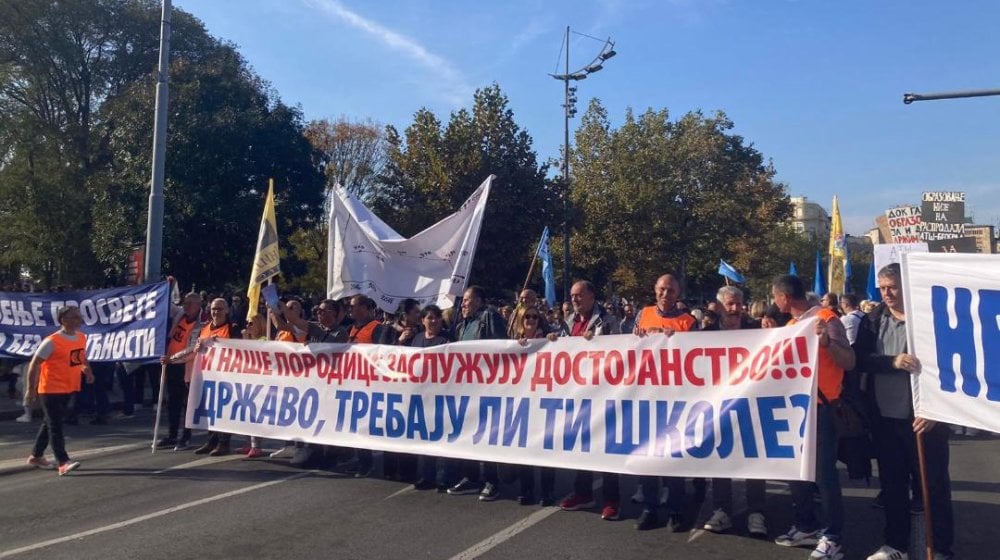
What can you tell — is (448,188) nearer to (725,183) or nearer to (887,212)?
(887,212)

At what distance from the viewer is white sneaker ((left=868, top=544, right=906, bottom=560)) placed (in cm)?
514

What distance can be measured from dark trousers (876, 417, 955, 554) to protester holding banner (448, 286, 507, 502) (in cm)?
306

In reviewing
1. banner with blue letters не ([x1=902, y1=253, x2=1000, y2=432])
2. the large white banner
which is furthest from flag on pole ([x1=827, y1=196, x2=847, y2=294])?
banner with blue letters не ([x1=902, y1=253, x2=1000, y2=432])

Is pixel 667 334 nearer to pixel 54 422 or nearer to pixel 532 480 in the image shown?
pixel 532 480

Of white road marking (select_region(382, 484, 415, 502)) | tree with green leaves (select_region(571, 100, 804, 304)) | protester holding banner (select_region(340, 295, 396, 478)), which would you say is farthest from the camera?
tree with green leaves (select_region(571, 100, 804, 304))

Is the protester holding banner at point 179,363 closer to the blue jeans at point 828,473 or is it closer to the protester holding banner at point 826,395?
the protester holding banner at point 826,395

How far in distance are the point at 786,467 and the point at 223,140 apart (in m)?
21.2

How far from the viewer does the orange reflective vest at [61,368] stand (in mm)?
7770

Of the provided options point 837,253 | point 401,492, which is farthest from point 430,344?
point 837,253

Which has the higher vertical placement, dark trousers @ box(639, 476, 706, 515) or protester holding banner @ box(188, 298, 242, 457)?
protester holding banner @ box(188, 298, 242, 457)

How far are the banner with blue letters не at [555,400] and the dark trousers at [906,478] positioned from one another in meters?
0.50

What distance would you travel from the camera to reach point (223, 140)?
77.0 ft

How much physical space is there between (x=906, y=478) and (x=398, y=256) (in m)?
5.10

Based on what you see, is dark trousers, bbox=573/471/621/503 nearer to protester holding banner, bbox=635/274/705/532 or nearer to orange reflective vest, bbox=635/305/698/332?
protester holding banner, bbox=635/274/705/532
